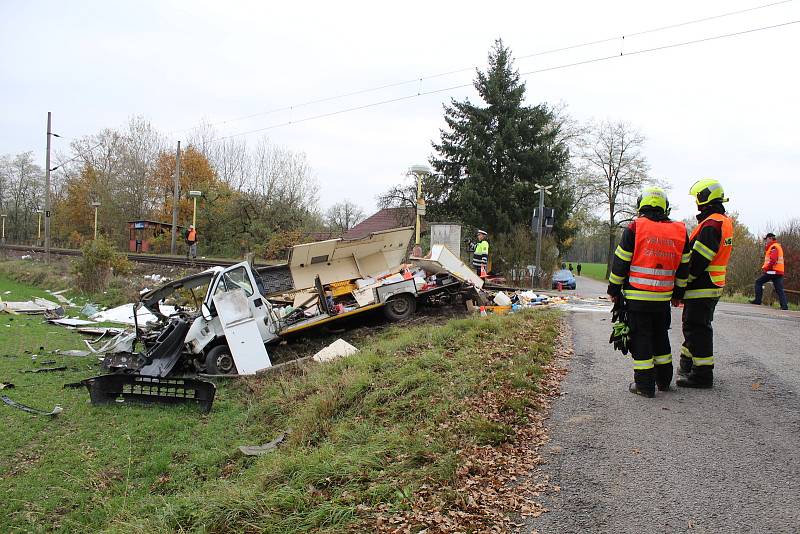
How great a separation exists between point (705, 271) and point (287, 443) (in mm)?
4658

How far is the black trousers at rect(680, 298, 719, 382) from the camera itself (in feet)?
17.6

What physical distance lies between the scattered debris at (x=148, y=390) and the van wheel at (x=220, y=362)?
1.50 m

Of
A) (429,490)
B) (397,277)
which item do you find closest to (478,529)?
(429,490)

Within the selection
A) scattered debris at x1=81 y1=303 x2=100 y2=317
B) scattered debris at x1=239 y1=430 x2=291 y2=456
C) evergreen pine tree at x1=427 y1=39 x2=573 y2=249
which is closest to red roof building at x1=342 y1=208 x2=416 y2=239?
evergreen pine tree at x1=427 y1=39 x2=573 y2=249

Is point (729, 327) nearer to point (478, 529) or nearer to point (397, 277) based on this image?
point (397, 277)

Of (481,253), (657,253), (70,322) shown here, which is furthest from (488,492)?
(70,322)

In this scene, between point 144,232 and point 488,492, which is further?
point 144,232

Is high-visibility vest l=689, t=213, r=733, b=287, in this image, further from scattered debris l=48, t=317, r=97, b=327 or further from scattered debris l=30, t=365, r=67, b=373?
scattered debris l=48, t=317, r=97, b=327

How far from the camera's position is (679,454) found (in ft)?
13.9

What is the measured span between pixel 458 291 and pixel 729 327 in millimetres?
5538

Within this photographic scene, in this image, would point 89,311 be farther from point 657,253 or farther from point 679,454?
point 679,454

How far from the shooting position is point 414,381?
22.1ft

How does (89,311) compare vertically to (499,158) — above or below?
below

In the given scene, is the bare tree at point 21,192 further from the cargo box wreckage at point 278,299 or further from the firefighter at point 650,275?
the firefighter at point 650,275
